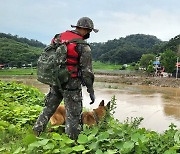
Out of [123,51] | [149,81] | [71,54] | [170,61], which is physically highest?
[123,51]

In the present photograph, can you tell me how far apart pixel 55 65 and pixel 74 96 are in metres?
0.51

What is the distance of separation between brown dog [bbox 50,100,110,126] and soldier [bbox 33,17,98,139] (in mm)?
444

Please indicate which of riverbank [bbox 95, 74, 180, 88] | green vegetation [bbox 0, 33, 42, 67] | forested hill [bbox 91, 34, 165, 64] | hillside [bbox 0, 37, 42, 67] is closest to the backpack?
riverbank [bbox 95, 74, 180, 88]

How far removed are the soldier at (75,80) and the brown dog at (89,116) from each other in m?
0.44

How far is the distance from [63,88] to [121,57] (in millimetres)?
83437

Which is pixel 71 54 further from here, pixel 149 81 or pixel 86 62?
pixel 149 81

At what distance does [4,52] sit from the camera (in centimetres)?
7194

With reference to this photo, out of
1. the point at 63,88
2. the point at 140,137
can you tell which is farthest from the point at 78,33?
the point at 140,137

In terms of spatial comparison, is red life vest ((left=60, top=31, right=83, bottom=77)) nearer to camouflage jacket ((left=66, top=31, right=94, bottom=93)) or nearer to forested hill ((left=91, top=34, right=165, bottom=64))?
camouflage jacket ((left=66, top=31, right=94, bottom=93))

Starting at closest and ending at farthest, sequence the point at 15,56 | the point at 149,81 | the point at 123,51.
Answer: the point at 149,81 < the point at 15,56 < the point at 123,51

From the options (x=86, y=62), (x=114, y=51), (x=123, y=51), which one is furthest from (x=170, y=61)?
(x=114, y=51)

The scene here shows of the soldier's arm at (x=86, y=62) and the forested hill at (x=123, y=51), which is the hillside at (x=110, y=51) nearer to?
the forested hill at (x=123, y=51)

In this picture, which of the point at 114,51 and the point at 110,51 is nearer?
the point at 114,51

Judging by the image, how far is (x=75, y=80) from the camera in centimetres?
444
